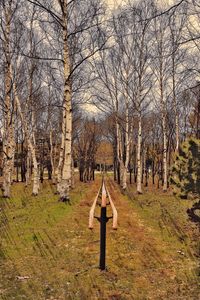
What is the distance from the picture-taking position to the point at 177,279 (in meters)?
6.04

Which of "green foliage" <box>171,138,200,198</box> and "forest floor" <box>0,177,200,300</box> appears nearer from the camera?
"forest floor" <box>0,177,200,300</box>

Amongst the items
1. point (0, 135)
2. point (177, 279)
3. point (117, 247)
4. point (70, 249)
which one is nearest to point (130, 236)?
point (117, 247)

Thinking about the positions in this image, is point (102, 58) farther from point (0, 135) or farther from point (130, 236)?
point (130, 236)

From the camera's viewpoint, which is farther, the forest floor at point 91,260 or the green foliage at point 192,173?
the green foliage at point 192,173

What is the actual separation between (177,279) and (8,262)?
3.46 m

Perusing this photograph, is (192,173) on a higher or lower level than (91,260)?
higher

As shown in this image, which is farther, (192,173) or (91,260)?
(192,173)

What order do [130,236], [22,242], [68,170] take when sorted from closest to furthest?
[22,242] < [130,236] < [68,170]

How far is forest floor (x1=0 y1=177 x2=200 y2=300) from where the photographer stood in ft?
17.8

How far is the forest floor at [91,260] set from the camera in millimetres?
5430

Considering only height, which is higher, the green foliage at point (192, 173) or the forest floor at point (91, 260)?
the green foliage at point (192, 173)

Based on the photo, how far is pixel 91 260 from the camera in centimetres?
678

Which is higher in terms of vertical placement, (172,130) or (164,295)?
(172,130)

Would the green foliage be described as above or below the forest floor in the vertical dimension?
above
